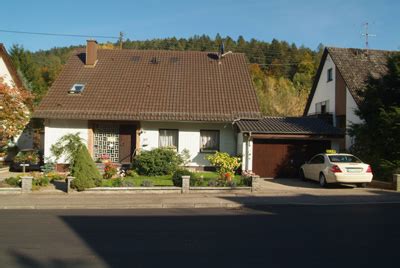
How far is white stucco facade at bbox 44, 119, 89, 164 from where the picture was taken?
21.0 m

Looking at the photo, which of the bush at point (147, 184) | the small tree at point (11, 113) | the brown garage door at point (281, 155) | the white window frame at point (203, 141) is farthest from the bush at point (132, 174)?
the brown garage door at point (281, 155)

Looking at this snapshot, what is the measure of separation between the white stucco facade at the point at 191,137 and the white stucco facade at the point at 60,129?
9.81 feet

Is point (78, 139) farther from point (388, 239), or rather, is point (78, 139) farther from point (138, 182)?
point (388, 239)

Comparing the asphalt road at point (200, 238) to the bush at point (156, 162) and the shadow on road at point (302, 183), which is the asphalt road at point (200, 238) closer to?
the shadow on road at point (302, 183)

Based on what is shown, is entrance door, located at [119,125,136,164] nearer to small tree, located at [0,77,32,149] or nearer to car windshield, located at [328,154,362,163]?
small tree, located at [0,77,32,149]

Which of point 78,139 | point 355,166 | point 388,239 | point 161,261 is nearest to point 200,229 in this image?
point 161,261

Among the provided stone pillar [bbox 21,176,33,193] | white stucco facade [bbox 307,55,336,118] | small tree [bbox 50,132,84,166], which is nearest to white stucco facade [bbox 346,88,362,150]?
white stucco facade [bbox 307,55,336,118]

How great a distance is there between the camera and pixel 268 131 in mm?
19828

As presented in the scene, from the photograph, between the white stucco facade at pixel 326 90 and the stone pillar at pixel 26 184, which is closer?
the stone pillar at pixel 26 184

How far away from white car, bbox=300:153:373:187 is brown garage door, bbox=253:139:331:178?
95.4 inches

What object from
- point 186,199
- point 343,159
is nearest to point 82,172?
point 186,199

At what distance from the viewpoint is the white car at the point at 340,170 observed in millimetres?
16078

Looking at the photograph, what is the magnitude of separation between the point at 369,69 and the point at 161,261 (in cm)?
2278

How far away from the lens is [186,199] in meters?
13.6
